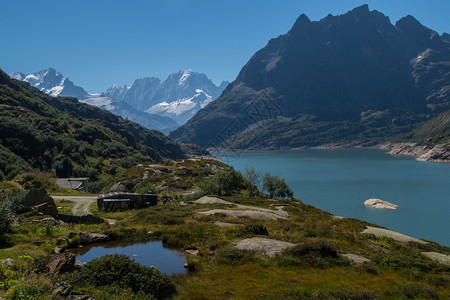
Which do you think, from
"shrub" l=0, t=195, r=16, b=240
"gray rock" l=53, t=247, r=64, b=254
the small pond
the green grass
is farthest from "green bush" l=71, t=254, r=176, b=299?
"shrub" l=0, t=195, r=16, b=240

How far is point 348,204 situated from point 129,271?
111851mm

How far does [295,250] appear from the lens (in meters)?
22.6

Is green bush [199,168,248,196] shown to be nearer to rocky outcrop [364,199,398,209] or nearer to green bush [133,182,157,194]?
green bush [133,182,157,194]

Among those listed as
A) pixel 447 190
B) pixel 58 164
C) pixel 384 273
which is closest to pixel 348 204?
pixel 447 190

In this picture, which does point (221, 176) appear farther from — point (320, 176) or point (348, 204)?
point (320, 176)

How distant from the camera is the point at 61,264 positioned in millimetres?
17156

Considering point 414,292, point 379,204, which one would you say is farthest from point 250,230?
point 379,204

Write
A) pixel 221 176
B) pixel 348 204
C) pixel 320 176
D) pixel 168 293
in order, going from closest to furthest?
pixel 168 293, pixel 221 176, pixel 348 204, pixel 320 176

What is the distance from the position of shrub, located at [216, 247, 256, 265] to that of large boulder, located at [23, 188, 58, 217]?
24.6 metres

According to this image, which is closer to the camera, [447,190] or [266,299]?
[266,299]

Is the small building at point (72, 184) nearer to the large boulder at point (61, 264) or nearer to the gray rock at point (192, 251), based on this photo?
the gray rock at point (192, 251)

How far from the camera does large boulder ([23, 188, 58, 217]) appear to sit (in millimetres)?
35441

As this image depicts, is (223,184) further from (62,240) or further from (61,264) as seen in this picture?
(61,264)

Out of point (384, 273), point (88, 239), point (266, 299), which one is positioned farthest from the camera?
Answer: point (88, 239)
